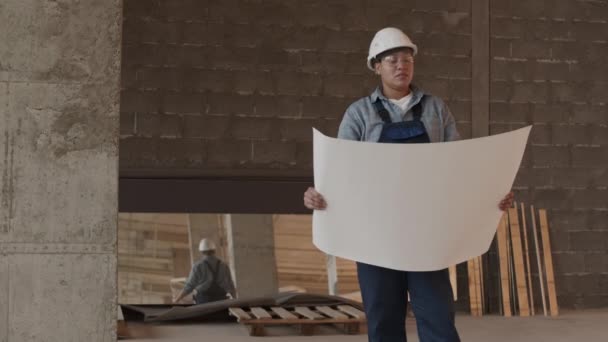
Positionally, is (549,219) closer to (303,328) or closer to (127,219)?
(303,328)

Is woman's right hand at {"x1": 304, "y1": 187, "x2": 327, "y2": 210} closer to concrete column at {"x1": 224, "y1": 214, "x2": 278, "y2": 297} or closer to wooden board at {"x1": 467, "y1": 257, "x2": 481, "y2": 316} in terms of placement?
concrete column at {"x1": 224, "y1": 214, "x2": 278, "y2": 297}

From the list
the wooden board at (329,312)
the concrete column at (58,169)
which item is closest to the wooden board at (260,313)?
the wooden board at (329,312)

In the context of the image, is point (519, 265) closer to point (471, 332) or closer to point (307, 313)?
point (471, 332)

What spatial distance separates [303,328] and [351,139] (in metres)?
2.80

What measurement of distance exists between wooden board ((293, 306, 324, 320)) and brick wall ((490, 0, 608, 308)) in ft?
7.81

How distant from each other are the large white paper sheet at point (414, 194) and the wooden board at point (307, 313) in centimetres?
285

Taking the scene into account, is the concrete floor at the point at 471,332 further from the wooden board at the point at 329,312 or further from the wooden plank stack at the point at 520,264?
the wooden plank stack at the point at 520,264

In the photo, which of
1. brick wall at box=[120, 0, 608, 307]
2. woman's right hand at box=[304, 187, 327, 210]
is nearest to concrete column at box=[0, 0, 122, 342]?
woman's right hand at box=[304, 187, 327, 210]

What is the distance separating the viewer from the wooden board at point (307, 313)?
588 cm

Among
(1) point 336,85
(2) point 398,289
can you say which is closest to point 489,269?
(1) point 336,85

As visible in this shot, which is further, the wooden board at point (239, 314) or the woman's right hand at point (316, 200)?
the wooden board at point (239, 314)

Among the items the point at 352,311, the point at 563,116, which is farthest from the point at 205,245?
the point at 563,116

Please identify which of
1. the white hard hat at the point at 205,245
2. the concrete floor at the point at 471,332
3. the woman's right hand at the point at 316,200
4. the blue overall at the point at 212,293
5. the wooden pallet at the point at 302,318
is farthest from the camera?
the white hard hat at the point at 205,245

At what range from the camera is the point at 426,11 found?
7.55 metres
